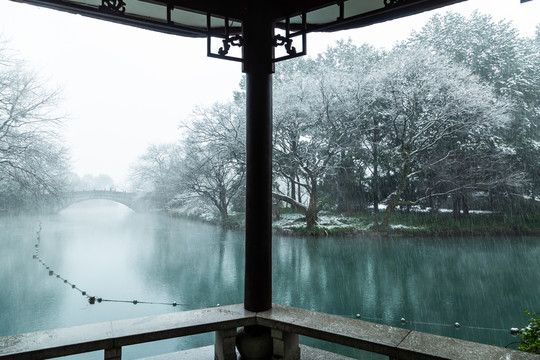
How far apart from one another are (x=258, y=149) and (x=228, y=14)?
67 centimetres

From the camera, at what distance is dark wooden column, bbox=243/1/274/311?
6.17 ft

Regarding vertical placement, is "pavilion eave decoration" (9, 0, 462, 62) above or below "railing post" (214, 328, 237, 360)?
above

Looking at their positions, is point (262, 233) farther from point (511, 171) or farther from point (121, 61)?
point (121, 61)

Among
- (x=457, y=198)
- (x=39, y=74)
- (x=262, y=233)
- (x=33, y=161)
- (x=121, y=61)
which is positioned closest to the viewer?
(x=262, y=233)

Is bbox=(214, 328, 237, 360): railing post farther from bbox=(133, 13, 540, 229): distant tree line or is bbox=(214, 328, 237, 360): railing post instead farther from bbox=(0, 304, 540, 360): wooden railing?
bbox=(133, 13, 540, 229): distant tree line

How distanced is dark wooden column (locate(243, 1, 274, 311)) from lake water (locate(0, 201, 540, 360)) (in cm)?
416

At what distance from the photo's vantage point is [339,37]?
394 inches

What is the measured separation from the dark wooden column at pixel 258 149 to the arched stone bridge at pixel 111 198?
7.09 metres

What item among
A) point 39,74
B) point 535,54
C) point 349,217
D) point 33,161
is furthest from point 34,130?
point 535,54

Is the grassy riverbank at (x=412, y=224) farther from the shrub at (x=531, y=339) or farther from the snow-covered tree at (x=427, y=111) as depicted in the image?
the shrub at (x=531, y=339)

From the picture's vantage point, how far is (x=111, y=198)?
8.72 meters

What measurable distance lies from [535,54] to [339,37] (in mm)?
4299

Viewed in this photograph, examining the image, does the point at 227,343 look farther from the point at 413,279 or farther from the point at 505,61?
the point at 505,61

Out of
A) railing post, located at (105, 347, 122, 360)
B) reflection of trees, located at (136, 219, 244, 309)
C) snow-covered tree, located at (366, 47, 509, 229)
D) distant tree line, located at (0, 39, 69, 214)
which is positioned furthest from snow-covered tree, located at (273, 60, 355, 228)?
railing post, located at (105, 347, 122, 360)
